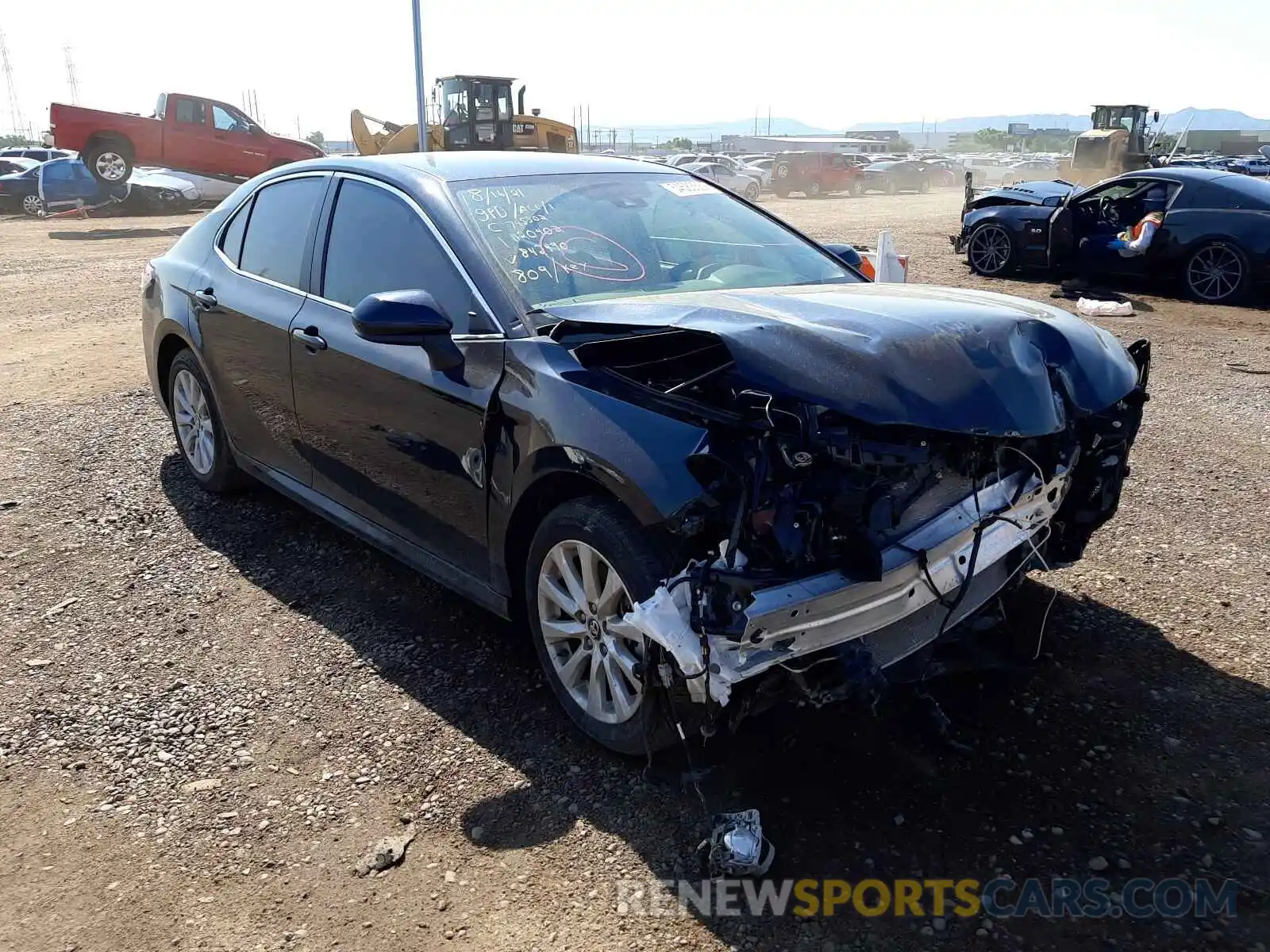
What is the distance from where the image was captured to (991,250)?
43.1 ft

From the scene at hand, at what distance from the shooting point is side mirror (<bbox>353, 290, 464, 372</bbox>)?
3129mm

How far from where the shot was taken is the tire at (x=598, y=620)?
9.11 feet

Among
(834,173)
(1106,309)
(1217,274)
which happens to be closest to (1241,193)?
(1217,274)

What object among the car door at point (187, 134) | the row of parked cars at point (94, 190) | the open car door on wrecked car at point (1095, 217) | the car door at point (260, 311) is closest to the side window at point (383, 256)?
the car door at point (260, 311)

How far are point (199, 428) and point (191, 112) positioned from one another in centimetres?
2064

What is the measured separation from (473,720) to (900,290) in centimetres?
206

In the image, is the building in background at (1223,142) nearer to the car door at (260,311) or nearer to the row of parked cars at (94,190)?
the row of parked cars at (94,190)

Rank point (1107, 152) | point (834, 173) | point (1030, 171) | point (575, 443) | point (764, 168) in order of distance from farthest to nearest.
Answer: point (1030, 171)
point (764, 168)
point (834, 173)
point (1107, 152)
point (575, 443)

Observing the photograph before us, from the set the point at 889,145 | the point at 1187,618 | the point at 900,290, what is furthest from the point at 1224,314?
the point at 889,145

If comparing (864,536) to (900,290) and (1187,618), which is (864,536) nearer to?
(900,290)

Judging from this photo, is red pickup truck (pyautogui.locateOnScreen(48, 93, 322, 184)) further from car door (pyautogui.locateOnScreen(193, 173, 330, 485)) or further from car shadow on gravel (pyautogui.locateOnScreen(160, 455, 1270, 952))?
car shadow on gravel (pyautogui.locateOnScreen(160, 455, 1270, 952))

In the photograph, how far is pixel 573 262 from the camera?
11.7 feet

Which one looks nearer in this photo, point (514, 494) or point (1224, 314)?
point (514, 494)

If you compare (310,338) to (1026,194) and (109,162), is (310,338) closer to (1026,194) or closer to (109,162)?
(1026,194)
